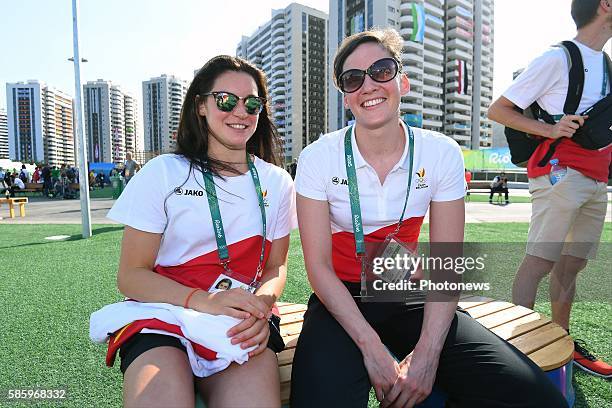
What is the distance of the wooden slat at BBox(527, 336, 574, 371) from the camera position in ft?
5.93

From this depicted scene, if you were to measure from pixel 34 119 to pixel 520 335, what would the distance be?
9043 centimetres

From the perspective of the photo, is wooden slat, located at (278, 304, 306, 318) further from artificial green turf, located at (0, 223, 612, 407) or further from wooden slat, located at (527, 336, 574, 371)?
wooden slat, located at (527, 336, 574, 371)

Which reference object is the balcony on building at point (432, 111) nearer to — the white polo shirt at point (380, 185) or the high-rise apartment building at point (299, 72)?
the high-rise apartment building at point (299, 72)

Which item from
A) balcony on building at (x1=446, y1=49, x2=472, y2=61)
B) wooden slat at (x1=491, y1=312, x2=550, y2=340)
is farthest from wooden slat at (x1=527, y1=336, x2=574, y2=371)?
balcony on building at (x1=446, y1=49, x2=472, y2=61)

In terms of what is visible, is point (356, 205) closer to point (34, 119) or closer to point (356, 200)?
point (356, 200)

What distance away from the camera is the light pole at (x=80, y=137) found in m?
7.77

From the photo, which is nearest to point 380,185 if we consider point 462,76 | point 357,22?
point 357,22

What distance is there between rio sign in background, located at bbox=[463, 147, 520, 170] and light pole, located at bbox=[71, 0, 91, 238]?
24809 mm

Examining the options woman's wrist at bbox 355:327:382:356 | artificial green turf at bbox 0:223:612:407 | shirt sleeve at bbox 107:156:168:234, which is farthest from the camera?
artificial green turf at bbox 0:223:612:407

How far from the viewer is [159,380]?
1.40m

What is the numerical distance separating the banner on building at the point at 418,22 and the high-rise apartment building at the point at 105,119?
56.3 metres

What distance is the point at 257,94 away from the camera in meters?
2.12

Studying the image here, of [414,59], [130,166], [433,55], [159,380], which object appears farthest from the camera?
[433,55]

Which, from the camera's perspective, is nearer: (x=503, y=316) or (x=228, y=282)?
(x=228, y=282)
